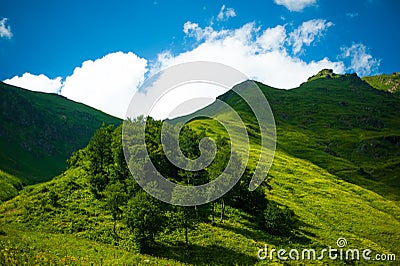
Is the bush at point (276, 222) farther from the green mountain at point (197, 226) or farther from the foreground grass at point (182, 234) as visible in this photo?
the foreground grass at point (182, 234)

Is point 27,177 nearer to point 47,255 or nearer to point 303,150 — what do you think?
point 47,255

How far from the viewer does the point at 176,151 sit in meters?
67.6

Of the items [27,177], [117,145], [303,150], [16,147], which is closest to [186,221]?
[117,145]

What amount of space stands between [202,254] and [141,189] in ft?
44.7

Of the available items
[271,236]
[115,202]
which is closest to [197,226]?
[271,236]

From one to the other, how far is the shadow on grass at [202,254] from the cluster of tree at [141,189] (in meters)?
1.52

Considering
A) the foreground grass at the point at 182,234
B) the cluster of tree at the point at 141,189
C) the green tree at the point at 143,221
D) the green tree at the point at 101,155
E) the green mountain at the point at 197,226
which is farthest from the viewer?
the green tree at the point at 101,155

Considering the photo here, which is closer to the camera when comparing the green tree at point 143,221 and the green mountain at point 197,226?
the green mountain at point 197,226

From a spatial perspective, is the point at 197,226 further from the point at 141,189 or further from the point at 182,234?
the point at 141,189

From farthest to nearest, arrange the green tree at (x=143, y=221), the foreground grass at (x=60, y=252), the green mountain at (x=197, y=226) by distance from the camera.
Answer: the green tree at (x=143, y=221), the green mountain at (x=197, y=226), the foreground grass at (x=60, y=252)

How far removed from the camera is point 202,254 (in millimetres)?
40938

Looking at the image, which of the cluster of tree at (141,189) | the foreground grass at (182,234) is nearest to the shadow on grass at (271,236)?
the foreground grass at (182,234)

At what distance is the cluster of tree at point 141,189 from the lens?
40438 mm

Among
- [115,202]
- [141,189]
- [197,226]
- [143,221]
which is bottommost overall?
[197,226]
